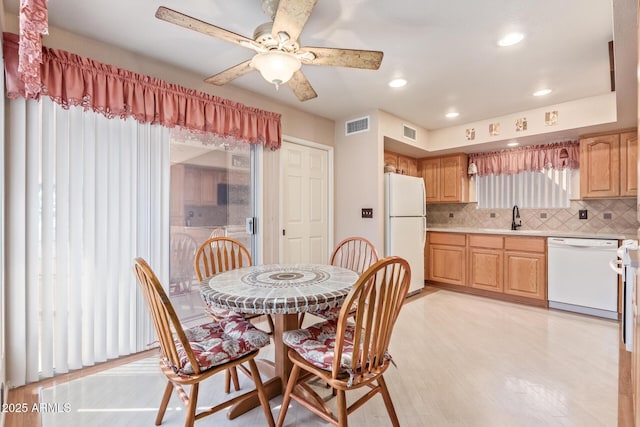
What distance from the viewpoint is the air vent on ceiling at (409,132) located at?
396 centimetres

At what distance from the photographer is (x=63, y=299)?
6.65ft

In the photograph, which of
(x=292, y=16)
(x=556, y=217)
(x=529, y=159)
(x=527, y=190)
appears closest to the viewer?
(x=292, y=16)

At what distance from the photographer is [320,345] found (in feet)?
4.92

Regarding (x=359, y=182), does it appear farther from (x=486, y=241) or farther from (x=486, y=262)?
(x=486, y=262)

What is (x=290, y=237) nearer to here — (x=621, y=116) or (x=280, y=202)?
(x=280, y=202)

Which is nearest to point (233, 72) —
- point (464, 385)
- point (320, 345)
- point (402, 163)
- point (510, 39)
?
point (320, 345)

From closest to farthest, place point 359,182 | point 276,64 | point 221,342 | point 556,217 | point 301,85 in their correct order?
point 221,342, point 276,64, point 301,85, point 359,182, point 556,217

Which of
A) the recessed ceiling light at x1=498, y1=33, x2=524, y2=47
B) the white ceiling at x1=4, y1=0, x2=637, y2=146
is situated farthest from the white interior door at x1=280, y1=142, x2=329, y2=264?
the recessed ceiling light at x1=498, y1=33, x2=524, y2=47

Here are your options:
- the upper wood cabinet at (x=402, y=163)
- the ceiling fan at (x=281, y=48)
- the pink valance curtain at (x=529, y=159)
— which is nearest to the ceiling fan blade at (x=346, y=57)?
the ceiling fan at (x=281, y=48)

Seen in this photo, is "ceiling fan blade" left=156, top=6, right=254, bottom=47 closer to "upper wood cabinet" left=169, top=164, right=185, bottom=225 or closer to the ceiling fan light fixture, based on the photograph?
the ceiling fan light fixture

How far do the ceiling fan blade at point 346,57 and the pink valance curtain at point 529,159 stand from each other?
11.2ft

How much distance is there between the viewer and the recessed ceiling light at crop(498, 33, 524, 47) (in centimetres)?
209

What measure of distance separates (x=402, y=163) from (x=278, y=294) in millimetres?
3713

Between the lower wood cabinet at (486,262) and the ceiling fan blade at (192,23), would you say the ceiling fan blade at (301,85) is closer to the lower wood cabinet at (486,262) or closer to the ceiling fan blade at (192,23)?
the ceiling fan blade at (192,23)
